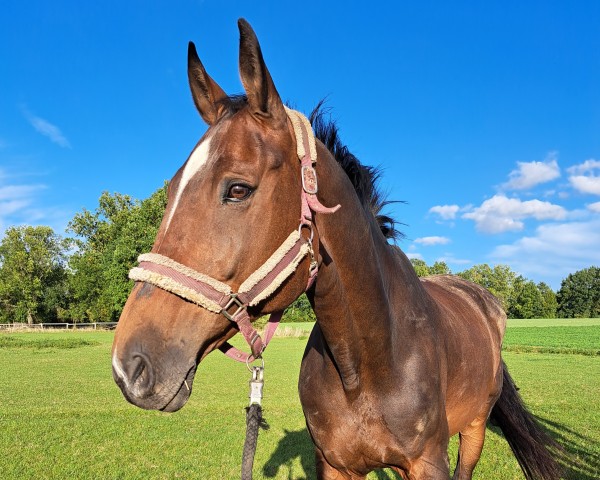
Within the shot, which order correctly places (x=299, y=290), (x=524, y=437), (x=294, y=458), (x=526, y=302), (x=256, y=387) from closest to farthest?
(x=299, y=290) → (x=256, y=387) → (x=524, y=437) → (x=294, y=458) → (x=526, y=302)

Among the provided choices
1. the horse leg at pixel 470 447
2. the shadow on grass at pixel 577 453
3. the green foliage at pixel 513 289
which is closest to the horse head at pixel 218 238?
the horse leg at pixel 470 447

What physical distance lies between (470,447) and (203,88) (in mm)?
4716

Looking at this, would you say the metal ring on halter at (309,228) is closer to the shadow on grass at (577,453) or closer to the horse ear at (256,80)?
the horse ear at (256,80)

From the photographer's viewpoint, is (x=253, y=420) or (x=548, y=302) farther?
(x=548, y=302)

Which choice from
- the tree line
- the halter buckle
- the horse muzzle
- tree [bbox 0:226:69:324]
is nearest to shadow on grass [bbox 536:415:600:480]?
the halter buckle

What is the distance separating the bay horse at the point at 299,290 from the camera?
158 centimetres

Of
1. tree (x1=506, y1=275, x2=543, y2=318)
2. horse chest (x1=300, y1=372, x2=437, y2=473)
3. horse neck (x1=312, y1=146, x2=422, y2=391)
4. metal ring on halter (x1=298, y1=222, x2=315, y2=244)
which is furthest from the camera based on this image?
tree (x1=506, y1=275, x2=543, y2=318)

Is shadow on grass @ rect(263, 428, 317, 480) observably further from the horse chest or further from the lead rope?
the lead rope

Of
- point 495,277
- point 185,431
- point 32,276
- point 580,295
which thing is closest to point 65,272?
point 32,276

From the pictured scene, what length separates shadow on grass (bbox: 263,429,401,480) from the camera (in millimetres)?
6324

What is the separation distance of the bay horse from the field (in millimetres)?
4156

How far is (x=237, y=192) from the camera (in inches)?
68.3

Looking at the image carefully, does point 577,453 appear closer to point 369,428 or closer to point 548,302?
point 369,428

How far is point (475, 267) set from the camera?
310ft
